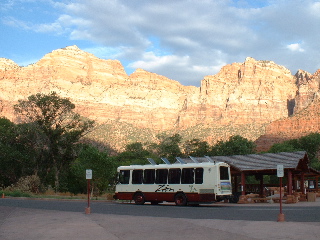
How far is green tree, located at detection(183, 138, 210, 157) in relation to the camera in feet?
260

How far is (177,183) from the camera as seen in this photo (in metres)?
27.5

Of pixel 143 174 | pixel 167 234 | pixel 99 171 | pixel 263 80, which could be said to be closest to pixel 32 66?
pixel 263 80

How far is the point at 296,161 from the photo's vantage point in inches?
1291

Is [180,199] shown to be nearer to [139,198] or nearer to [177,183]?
[177,183]

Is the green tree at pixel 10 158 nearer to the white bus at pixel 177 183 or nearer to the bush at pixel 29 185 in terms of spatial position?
the bush at pixel 29 185

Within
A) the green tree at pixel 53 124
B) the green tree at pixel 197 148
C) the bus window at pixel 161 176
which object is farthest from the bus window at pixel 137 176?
the green tree at pixel 197 148

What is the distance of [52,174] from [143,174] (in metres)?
25.8

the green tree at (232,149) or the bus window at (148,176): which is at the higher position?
the green tree at (232,149)

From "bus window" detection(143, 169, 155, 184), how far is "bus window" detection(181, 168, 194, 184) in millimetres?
2479

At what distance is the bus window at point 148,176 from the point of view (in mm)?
28984

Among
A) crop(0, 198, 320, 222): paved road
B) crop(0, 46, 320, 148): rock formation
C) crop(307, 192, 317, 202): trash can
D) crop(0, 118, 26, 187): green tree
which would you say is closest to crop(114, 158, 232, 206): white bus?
crop(0, 198, 320, 222): paved road

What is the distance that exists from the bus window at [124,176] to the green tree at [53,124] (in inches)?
815

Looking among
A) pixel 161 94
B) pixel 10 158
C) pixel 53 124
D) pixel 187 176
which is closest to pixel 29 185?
pixel 10 158

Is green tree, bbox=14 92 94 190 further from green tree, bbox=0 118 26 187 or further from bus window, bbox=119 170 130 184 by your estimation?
bus window, bbox=119 170 130 184
